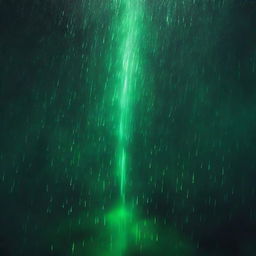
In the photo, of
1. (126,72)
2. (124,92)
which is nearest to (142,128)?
(124,92)

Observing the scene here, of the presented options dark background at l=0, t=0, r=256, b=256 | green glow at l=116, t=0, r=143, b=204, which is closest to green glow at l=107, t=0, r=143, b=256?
green glow at l=116, t=0, r=143, b=204

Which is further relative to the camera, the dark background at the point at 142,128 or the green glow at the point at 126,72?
Answer: the green glow at the point at 126,72

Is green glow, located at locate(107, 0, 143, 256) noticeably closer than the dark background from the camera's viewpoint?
No

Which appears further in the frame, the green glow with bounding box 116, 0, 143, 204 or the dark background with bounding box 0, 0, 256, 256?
the green glow with bounding box 116, 0, 143, 204

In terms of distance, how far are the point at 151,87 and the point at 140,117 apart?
47 cm

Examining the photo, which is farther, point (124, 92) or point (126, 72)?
point (126, 72)

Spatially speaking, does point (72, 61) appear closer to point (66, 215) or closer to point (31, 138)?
point (31, 138)

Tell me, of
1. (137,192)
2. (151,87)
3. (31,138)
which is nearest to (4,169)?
(31,138)

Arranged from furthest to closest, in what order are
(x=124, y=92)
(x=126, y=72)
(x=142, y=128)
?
1. (x=126, y=72)
2. (x=124, y=92)
3. (x=142, y=128)

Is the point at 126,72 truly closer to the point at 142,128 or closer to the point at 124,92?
the point at 124,92

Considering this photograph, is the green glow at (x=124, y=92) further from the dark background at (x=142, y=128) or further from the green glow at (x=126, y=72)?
the dark background at (x=142, y=128)

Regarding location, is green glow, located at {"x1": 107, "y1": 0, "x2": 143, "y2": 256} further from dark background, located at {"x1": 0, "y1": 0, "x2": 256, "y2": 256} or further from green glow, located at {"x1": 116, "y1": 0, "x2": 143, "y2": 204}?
dark background, located at {"x1": 0, "y1": 0, "x2": 256, "y2": 256}

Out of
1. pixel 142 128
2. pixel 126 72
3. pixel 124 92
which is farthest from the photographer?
pixel 126 72

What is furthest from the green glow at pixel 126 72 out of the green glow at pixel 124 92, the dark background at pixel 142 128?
the dark background at pixel 142 128
